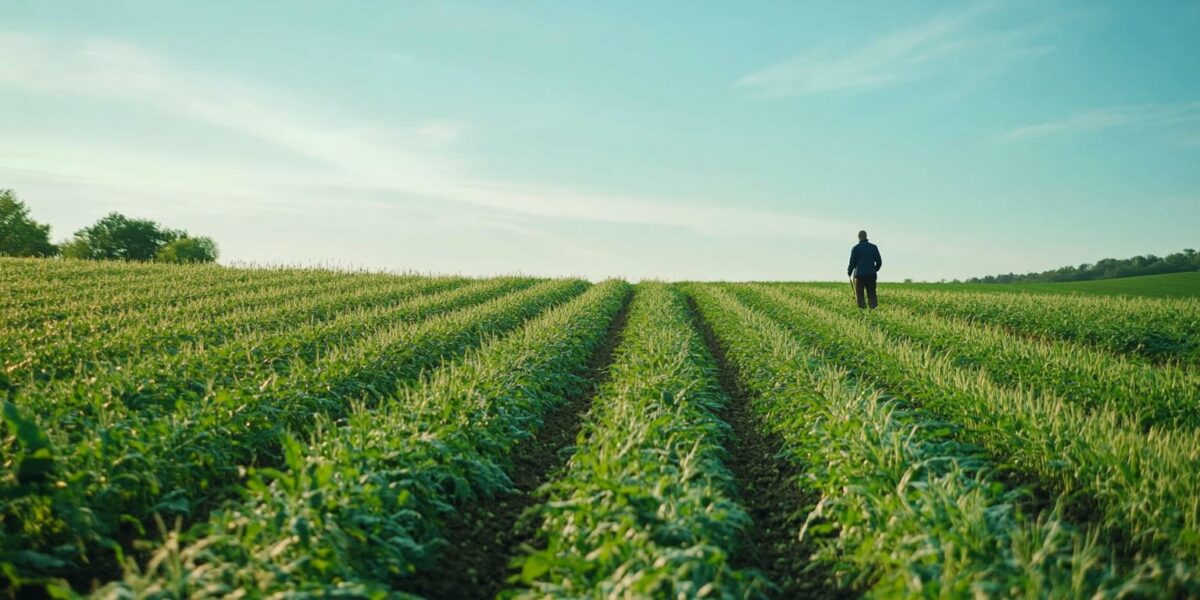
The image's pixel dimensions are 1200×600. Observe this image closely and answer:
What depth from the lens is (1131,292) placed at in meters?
37.9

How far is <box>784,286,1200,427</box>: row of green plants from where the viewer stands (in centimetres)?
898

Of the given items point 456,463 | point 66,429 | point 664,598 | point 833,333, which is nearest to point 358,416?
point 456,463

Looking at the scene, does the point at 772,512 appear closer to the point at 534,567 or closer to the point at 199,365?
the point at 534,567

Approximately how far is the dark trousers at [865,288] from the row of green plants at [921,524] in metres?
14.9

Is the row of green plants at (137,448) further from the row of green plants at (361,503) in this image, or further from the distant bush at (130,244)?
the distant bush at (130,244)

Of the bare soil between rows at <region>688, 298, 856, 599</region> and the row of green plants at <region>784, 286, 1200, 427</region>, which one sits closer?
the bare soil between rows at <region>688, 298, 856, 599</region>

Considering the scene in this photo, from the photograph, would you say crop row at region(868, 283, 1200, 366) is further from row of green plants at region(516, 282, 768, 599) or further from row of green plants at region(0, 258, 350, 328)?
row of green plants at region(0, 258, 350, 328)

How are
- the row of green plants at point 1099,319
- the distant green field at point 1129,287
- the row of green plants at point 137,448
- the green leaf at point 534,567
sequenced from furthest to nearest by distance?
1. the distant green field at point 1129,287
2. the row of green plants at point 1099,319
3. the row of green plants at point 137,448
4. the green leaf at point 534,567

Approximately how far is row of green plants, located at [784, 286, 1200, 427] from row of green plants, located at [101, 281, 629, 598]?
6.97m

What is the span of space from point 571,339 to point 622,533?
998cm

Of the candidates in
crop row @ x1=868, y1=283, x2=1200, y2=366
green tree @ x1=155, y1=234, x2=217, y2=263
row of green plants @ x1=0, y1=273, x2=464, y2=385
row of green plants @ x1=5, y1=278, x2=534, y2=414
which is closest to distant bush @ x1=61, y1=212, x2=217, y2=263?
green tree @ x1=155, y1=234, x2=217, y2=263

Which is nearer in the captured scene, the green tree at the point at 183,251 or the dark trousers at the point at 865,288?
the dark trousers at the point at 865,288

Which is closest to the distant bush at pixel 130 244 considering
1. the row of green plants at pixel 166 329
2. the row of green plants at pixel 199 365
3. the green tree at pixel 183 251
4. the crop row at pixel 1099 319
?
the green tree at pixel 183 251

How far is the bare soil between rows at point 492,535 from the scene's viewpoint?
4.84 m
